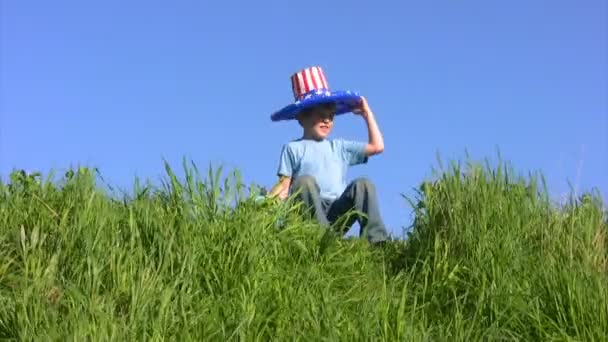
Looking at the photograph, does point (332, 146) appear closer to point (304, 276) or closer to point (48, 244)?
point (304, 276)

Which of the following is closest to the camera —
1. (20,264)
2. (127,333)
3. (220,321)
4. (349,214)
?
(127,333)

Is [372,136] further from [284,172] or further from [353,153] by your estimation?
[284,172]

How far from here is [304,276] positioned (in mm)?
4707

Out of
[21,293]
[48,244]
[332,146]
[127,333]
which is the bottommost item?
[127,333]

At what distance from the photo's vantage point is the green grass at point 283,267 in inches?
158

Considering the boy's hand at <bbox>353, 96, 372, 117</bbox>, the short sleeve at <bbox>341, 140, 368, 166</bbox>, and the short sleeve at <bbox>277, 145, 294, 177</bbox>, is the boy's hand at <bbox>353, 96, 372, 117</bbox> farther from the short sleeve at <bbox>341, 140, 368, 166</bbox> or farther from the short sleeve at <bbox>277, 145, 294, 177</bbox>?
the short sleeve at <bbox>277, 145, 294, 177</bbox>

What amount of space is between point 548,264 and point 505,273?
0.24 m

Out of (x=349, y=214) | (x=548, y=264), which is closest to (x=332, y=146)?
(x=349, y=214)

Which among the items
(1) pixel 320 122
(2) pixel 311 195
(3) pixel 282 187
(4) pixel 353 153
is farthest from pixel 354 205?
(1) pixel 320 122

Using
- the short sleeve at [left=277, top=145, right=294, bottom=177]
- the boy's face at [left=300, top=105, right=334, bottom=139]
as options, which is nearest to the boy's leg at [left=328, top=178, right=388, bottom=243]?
the short sleeve at [left=277, top=145, right=294, bottom=177]

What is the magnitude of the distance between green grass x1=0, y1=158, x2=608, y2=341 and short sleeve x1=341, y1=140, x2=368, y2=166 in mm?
1381

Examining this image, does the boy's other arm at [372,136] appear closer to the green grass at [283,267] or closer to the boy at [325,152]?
the boy at [325,152]

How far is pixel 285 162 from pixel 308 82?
767mm

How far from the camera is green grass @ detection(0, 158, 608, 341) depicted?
13.2 feet
